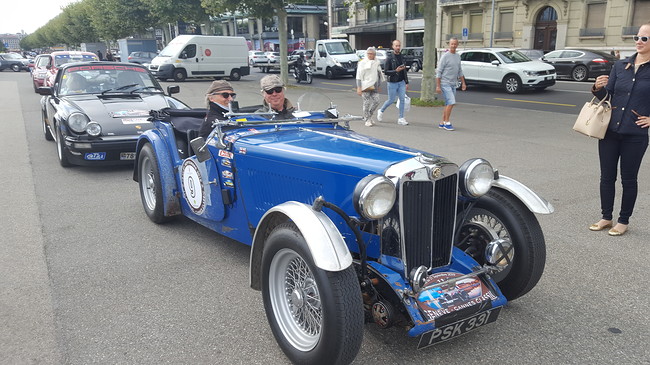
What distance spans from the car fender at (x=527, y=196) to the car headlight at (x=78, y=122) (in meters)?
5.83

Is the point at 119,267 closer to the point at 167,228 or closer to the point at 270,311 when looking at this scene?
the point at 167,228

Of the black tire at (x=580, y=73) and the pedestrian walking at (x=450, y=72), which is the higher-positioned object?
the pedestrian walking at (x=450, y=72)

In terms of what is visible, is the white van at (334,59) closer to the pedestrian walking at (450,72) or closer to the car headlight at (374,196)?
the pedestrian walking at (450,72)

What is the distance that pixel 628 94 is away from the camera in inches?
171

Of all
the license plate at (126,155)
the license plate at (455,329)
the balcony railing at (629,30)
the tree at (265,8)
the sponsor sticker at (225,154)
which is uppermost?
the tree at (265,8)

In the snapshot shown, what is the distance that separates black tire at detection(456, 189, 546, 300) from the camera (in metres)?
3.08

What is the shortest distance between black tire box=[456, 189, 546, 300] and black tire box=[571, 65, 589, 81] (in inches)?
821

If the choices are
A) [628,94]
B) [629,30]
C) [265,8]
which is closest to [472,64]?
[265,8]

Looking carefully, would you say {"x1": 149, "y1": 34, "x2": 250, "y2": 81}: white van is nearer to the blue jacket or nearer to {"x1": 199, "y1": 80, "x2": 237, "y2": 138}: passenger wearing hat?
{"x1": 199, "y1": 80, "x2": 237, "y2": 138}: passenger wearing hat

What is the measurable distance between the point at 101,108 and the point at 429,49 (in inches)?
382

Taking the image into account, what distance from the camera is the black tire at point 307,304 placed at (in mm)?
2381

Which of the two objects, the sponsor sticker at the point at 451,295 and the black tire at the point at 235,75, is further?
the black tire at the point at 235,75

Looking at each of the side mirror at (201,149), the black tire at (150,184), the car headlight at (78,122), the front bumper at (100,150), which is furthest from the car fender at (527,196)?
the car headlight at (78,122)

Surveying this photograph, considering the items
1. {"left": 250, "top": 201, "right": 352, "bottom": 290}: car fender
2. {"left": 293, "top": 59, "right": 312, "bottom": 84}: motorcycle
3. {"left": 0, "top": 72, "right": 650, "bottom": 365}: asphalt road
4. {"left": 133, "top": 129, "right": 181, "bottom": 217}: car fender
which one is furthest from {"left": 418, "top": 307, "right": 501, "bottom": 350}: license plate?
{"left": 293, "top": 59, "right": 312, "bottom": 84}: motorcycle
